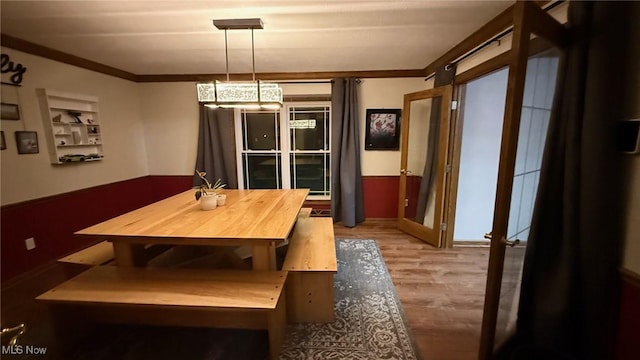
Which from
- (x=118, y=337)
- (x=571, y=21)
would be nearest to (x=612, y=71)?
(x=571, y=21)

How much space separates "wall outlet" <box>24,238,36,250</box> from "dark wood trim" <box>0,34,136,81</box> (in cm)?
179

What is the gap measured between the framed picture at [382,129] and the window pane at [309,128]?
657 millimetres

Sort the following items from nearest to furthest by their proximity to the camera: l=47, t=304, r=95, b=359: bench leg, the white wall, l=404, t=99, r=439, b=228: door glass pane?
l=47, t=304, r=95, b=359: bench leg → the white wall → l=404, t=99, r=439, b=228: door glass pane

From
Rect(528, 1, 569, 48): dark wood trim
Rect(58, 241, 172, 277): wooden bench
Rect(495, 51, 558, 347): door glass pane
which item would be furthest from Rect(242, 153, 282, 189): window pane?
Rect(528, 1, 569, 48): dark wood trim

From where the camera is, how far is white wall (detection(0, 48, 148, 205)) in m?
2.40

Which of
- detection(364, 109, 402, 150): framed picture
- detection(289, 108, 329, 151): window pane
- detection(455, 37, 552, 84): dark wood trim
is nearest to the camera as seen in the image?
detection(455, 37, 552, 84): dark wood trim

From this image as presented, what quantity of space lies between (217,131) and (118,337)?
280cm

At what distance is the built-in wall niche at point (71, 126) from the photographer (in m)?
2.66

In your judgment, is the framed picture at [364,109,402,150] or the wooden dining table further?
the framed picture at [364,109,402,150]

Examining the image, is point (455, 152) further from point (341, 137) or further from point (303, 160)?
point (303, 160)

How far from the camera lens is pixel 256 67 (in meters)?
3.52

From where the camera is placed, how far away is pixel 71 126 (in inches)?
115

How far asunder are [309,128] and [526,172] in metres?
3.02

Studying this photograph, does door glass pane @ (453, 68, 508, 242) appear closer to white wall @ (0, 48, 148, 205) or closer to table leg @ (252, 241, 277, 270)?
table leg @ (252, 241, 277, 270)
